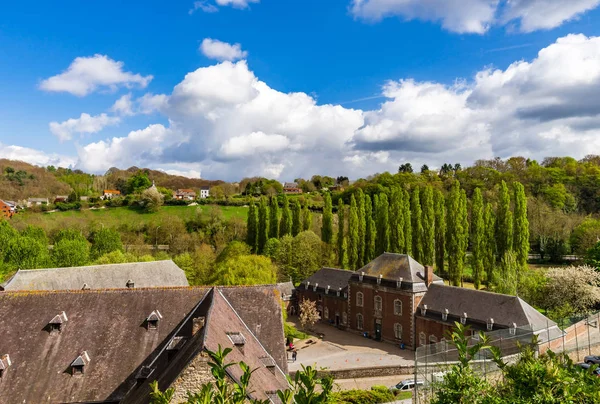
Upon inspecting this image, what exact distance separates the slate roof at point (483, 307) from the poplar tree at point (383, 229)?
14.6m

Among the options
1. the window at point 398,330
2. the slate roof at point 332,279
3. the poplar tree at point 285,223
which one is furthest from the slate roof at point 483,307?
the poplar tree at point 285,223

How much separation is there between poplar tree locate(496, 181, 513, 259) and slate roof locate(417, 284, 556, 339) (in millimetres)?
14384

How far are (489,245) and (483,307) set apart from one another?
16379 millimetres

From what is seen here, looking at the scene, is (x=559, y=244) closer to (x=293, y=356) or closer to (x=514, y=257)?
(x=514, y=257)

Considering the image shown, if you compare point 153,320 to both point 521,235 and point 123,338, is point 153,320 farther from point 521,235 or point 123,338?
point 521,235

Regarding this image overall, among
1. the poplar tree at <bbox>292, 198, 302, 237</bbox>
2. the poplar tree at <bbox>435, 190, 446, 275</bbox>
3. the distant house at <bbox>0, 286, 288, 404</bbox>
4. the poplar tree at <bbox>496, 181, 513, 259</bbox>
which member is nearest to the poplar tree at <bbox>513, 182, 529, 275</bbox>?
the poplar tree at <bbox>496, 181, 513, 259</bbox>

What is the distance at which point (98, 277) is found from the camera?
35750mm

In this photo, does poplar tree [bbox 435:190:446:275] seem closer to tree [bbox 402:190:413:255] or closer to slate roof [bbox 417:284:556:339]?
tree [bbox 402:190:413:255]

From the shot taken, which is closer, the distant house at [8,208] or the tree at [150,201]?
the distant house at [8,208]

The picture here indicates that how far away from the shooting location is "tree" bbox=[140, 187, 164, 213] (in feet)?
297

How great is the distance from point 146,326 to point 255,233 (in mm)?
51082

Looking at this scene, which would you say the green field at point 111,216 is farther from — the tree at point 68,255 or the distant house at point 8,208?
the tree at point 68,255

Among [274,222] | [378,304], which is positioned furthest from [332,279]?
[274,222]

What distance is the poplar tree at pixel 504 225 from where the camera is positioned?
46.8 metres
